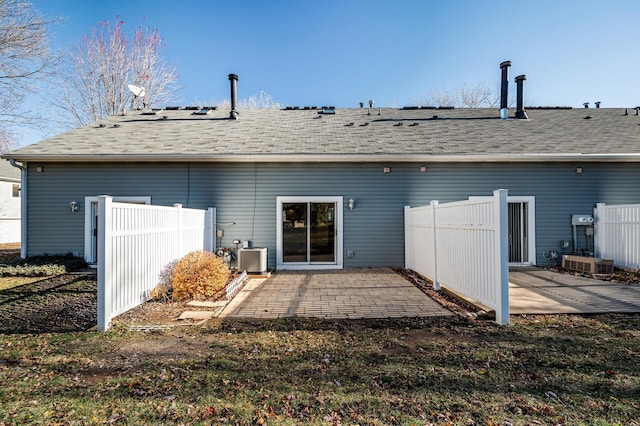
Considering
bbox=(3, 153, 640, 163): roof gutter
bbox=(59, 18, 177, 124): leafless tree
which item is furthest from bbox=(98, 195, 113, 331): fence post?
bbox=(59, 18, 177, 124): leafless tree

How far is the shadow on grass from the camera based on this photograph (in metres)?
4.19

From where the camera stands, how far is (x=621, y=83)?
12609mm

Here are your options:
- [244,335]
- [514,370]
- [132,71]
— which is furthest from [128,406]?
[132,71]

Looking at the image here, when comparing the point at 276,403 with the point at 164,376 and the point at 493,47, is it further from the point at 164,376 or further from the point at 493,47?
the point at 493,47

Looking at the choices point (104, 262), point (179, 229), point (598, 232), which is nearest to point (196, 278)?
point (179, 229)

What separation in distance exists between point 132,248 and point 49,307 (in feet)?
5.67

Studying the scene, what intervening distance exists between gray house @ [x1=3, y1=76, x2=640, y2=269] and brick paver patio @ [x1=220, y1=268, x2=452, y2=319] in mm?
1552

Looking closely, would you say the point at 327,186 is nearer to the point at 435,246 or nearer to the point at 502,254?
the point at 435,246

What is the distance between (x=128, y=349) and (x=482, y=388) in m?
3.53

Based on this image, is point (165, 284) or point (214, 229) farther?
point (214, 229)

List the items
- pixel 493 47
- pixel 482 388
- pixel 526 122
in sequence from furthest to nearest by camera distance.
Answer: pixel 493 47
pixel 526 122
pixel 482 388

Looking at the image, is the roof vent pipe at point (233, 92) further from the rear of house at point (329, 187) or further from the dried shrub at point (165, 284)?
the dried shrub at point (165, 284)

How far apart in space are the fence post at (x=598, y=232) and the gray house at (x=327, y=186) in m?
0.23

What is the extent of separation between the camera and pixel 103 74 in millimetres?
18312
